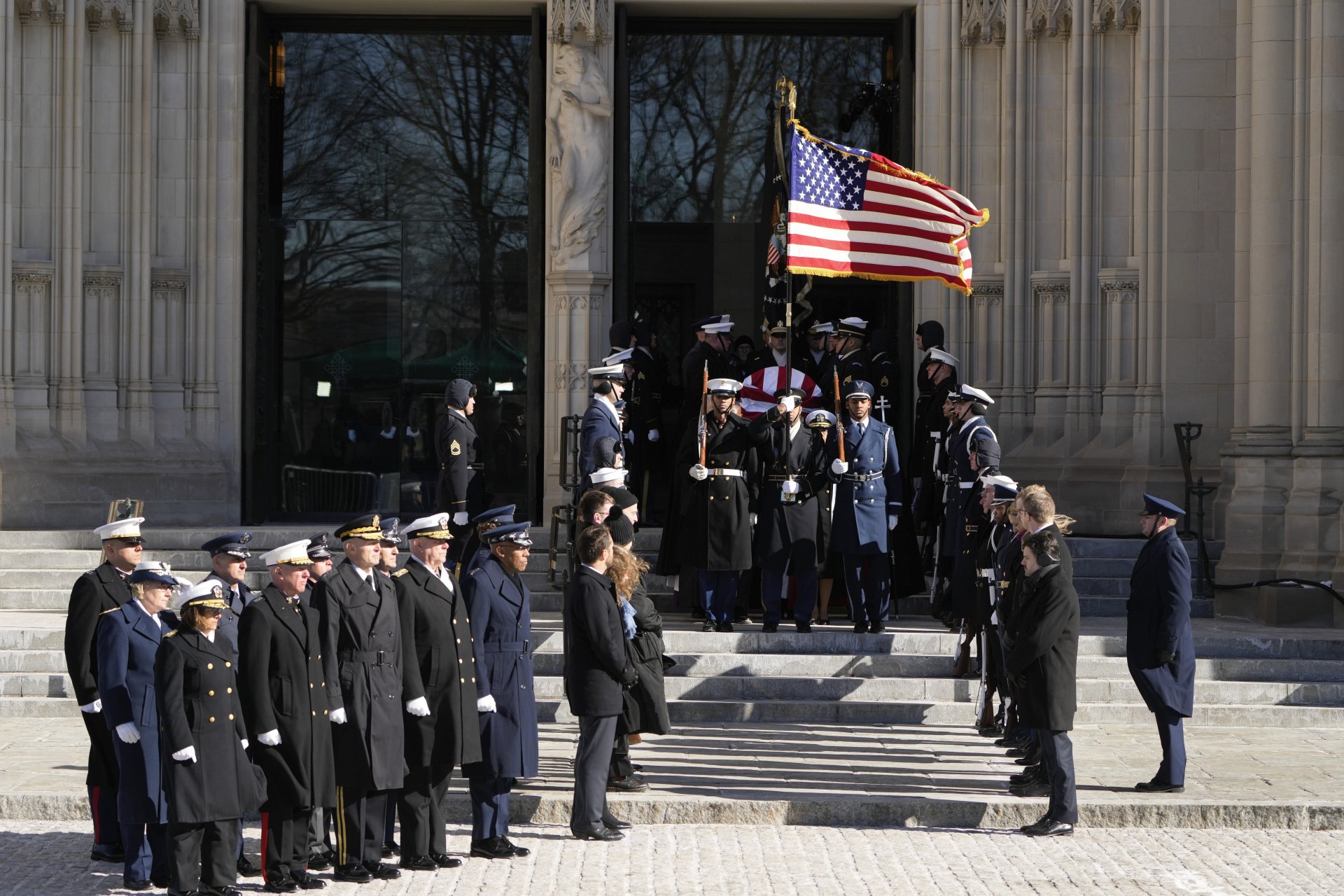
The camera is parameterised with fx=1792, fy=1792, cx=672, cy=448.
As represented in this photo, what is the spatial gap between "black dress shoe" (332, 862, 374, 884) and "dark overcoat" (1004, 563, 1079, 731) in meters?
3.36

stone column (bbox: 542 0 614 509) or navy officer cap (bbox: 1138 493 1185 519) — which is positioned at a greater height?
stone column (bbox: 542 0 614 509)

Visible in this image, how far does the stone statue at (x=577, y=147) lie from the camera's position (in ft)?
57.7

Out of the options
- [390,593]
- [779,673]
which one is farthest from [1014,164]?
[390,593]

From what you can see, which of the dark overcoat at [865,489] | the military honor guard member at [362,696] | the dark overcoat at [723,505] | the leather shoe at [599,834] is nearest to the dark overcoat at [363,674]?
the military honor guard member at [362,696]

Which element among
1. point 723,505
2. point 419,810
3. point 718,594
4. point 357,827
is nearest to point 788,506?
point 723,505

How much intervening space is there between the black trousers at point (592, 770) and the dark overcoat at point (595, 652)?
74 millimetres

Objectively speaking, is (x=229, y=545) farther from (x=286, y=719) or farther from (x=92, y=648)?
(x=286, y=719)

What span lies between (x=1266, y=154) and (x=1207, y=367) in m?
2.25

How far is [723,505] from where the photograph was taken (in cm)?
1295

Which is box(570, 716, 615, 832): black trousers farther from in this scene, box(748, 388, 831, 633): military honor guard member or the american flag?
the american flag

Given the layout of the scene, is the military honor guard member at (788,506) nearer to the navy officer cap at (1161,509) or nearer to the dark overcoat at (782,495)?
the dark overcoat at (782,495)

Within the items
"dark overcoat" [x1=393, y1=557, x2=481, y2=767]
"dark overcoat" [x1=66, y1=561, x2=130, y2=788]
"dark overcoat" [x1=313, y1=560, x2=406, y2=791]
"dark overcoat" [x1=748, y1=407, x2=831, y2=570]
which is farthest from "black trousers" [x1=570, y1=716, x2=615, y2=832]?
"dark overcoat" [x1=748, y1=407, x2=831, y2=570]

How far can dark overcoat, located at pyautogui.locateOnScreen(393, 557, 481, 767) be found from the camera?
848 cm

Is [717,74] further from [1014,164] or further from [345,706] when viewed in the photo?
[345,706]
